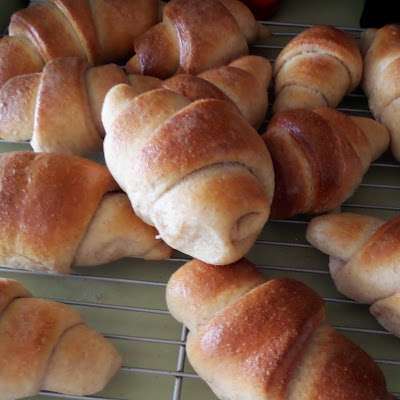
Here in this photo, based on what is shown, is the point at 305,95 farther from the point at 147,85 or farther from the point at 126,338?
the point at 126,338

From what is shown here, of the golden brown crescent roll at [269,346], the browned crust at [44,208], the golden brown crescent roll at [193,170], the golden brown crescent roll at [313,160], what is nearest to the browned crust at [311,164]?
the golden brown crescent roll at [313,160]

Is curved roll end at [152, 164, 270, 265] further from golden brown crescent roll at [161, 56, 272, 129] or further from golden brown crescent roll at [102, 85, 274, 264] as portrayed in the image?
golden brown crescent roll at [161, 56, 272, 129]

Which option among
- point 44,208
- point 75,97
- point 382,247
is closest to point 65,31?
point 75,97

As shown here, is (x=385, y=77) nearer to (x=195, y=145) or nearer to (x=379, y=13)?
(x=379, y=13)

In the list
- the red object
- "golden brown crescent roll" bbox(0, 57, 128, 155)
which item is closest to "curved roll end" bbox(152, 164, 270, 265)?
"golden brown crescent roll" bbox(0, 57, 128, 155)

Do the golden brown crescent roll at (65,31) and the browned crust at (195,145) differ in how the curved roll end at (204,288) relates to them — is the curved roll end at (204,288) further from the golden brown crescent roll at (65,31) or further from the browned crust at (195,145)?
the golden brown crescent roll at (65,31)

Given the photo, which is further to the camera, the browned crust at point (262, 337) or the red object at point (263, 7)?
the red object at point (263, 7)
